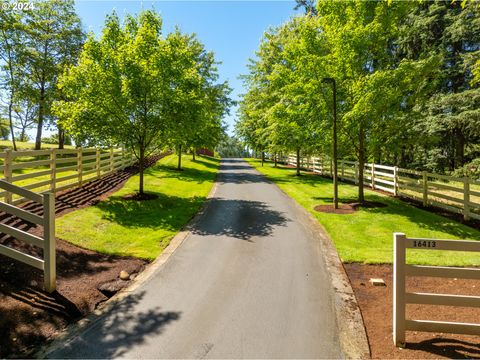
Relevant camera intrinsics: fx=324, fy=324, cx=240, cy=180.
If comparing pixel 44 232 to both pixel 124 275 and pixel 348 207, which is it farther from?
pixel 348 207

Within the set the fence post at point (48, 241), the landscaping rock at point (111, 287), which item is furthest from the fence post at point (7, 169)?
the landscaping rock at point (111, 287)

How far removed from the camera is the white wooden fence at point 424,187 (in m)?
12.3

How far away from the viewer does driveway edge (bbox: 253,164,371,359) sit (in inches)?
178

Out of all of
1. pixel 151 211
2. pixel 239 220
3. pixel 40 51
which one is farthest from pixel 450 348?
pixel 40 51

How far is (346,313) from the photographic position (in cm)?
550

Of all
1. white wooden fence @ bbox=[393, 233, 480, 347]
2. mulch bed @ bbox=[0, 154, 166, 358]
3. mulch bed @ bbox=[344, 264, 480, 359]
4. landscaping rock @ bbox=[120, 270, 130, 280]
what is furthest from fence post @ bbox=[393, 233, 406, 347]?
landscaping rock @ bbox=[120, 270, 130, 280]

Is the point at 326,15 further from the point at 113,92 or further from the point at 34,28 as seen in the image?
the point at 34,28

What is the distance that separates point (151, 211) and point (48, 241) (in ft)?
21.8

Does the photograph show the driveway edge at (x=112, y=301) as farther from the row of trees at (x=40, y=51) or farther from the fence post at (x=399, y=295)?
the row of trees at (x=40, y=51)

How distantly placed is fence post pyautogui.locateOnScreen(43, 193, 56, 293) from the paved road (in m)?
1.31

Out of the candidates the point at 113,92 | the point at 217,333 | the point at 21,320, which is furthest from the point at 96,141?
the point at 217,333

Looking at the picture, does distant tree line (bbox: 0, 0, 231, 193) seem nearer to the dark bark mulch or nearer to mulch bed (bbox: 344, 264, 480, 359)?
the dark bark mulch

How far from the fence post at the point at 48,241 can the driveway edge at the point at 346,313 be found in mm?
4889

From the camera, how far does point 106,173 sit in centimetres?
1828
